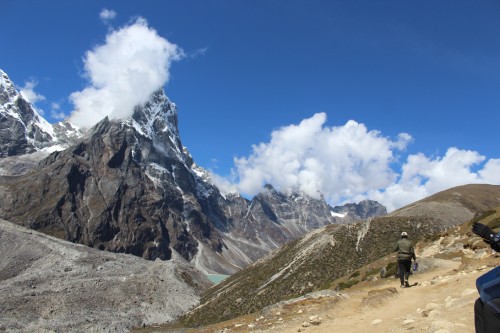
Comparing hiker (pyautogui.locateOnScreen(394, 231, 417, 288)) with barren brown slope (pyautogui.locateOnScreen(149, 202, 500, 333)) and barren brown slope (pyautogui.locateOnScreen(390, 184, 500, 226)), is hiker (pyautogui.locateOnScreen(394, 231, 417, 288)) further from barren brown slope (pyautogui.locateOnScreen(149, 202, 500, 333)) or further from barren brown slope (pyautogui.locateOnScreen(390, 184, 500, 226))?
barren brown slope (pyautogui.locateOnScreen(390, 184, 500, 226))

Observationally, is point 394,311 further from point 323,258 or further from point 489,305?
point 323,258

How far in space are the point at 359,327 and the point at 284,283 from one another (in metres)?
70.0

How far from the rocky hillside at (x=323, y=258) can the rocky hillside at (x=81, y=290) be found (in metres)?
20.6

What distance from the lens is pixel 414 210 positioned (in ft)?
356

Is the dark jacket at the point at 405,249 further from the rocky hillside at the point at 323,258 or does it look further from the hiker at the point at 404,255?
the rocky hillside at the point at 323,258

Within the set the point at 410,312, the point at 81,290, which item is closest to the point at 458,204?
the point at 81,290

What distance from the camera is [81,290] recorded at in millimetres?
122688

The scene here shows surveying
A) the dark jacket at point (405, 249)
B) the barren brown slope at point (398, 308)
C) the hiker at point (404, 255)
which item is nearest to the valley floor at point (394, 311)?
the barren brown slope at point (398, 308)

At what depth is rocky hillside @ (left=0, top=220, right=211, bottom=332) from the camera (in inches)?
3831

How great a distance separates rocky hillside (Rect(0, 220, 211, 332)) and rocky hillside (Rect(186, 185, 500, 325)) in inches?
812

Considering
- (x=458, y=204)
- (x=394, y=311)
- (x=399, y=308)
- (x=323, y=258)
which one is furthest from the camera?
(x=458, y=204)

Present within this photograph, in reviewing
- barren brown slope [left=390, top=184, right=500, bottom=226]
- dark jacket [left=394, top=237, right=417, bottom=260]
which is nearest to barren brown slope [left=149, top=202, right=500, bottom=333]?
dark jacket [left=394, top=237, right=417, bottom=260]

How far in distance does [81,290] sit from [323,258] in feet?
240

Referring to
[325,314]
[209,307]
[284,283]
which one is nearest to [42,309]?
[209,307]
